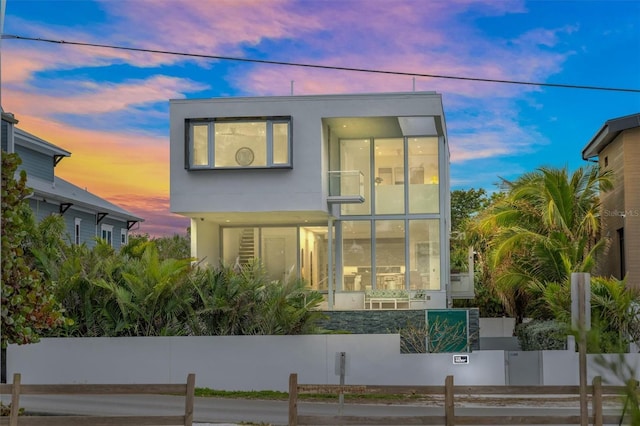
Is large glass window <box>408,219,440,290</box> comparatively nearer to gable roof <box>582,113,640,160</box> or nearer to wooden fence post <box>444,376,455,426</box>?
gable roof <box>582,113,640,160</box>

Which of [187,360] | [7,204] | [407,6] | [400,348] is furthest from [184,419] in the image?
[407,6]

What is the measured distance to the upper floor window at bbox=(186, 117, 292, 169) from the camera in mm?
29922

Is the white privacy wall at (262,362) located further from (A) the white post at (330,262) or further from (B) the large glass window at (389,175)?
(B) the large glass window at (389,175)

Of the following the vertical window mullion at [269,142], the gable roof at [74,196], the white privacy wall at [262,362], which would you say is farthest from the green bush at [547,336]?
the gable roof at [74,196]

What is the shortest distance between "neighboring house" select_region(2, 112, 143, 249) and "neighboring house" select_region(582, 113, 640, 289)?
1719cm

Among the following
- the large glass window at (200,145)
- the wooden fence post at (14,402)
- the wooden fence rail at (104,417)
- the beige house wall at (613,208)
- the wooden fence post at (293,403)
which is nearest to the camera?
the wooden fence rail at (104,417)

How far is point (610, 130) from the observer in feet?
93.7

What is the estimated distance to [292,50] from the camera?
2864 cm

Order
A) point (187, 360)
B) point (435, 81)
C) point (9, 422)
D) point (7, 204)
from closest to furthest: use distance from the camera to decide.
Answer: point (9, 422)
point (7, 204)
point (187, 360)
point (435, 81)

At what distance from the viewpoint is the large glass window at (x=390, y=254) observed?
105ft

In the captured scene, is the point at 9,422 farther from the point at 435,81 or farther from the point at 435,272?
the point at 435,81

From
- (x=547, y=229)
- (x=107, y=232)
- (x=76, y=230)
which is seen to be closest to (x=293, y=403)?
(x=547, y=229)

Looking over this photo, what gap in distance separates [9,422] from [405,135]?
20.9 m

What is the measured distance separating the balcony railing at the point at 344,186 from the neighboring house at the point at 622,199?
8169 mm
